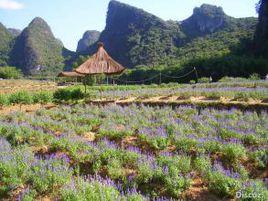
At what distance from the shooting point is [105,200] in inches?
231

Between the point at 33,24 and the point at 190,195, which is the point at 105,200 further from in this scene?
the point at 33,24

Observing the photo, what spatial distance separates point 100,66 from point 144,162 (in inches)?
646

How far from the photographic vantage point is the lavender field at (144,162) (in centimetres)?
689

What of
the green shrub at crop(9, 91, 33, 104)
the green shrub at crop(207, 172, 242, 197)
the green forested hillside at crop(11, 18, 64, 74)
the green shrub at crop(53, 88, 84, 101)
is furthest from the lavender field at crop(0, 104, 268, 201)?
the green forested hillside at crop(11, 18, 64, 74)

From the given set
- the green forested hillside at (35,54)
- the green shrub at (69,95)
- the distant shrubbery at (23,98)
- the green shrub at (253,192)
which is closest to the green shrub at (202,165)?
the green shrub at (253,192)

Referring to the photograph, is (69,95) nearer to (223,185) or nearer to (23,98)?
(23,98)

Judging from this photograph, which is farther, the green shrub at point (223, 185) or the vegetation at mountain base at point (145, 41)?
the vegetation at mountain base at point (145, 41)

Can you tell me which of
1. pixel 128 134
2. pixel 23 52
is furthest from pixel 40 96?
pixel 23 52

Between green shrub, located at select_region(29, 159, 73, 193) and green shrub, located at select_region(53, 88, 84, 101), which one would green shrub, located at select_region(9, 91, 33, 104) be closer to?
green shrub, located at select_region(53, 88, 84, 101)

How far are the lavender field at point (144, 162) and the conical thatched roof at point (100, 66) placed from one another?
11.6 metres

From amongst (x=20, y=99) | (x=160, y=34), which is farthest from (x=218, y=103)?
(x=160, y=34)

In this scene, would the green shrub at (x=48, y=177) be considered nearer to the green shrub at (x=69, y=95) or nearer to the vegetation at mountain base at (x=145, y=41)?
the green shrub at (x=69, y=95)

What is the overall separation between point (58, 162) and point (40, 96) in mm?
15347

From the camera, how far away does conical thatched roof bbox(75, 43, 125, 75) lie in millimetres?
23328
